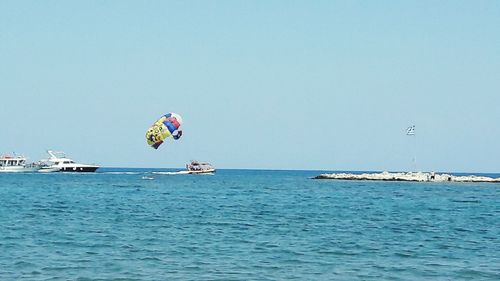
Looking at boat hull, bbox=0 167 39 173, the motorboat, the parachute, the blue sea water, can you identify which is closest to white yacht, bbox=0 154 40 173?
boat hull, bbox=0 167 39 173

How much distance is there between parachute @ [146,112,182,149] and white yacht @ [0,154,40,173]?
217ft

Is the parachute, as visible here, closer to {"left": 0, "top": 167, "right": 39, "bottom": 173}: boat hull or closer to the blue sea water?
the blue sea water

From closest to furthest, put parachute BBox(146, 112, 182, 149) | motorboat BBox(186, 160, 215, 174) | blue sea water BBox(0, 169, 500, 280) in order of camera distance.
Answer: blue sea water BBox(0, 169, 500, 280)
parachute BBox(146, 112, 182, 149)
motorboat BBox(186, 160, 215, 174)

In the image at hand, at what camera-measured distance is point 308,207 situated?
47.9 meters

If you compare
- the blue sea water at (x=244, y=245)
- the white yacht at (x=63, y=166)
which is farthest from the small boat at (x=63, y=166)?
the blue sea water at (x=244, y=245)

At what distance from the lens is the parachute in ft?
334

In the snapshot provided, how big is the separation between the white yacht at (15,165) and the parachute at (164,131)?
66.1 m

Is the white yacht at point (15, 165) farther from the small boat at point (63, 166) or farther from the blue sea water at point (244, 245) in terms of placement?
the blue sea water at point (244, 245)

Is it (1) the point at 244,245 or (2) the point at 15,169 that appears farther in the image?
(2) the point at 15,169

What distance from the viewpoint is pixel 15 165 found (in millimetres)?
158250

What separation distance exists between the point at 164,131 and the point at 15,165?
7039 centimetres

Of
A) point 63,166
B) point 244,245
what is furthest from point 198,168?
point 244,245

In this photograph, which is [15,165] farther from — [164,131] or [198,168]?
[164,131]

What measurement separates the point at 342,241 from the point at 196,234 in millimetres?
6248
